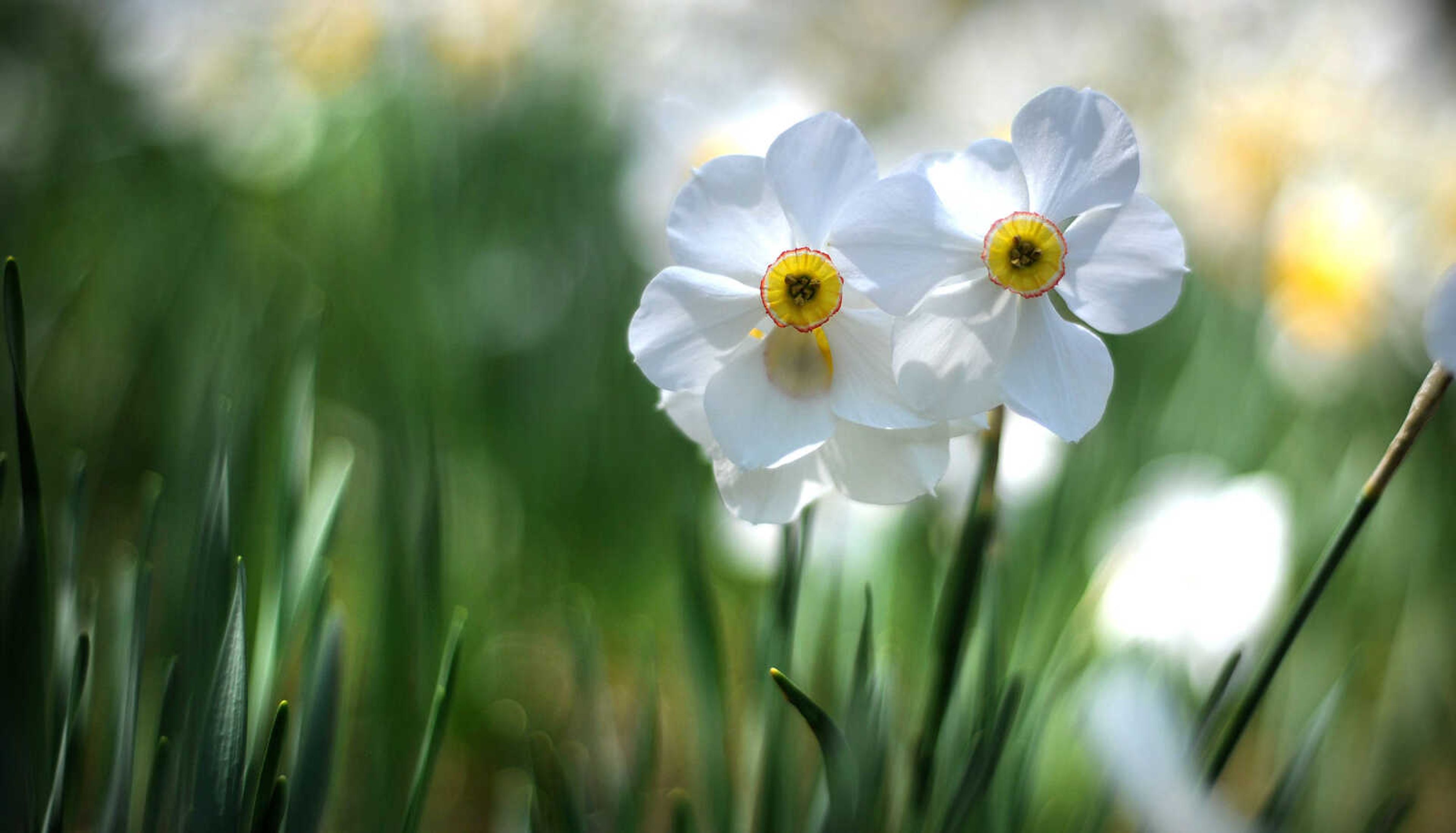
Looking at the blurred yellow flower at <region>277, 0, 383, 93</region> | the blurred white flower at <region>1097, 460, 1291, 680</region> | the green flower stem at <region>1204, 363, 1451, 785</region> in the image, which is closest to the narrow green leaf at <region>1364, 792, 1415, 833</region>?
the green flower stem at <region>1204, 363, 1451, 785</region>

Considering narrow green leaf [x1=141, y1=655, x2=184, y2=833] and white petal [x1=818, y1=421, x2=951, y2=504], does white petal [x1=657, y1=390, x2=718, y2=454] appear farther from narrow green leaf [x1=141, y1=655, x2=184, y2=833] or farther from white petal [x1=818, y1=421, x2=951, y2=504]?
narrow green leaf [x1=141, y1=655, x2=184, y2=833]

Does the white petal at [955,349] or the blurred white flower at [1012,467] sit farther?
the blurred white flower at [1012,467]

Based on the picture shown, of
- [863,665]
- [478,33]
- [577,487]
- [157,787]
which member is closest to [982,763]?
[863,665]

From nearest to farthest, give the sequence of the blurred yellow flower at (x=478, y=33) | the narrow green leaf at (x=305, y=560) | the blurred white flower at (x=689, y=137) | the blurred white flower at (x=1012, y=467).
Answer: the narrow green leaf at (x=305, y=560), the blurred white flower at (x=1012, y=467), the blurred white flower at (x=689, y=137), the blurred yellow flower at (x=478, y=33)

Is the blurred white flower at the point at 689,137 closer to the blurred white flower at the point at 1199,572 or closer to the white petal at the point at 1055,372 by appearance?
the blurred white flower at the point at 1199,572

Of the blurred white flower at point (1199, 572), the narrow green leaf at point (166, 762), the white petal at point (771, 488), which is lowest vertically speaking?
the narrow green leaf at point (166, 762)

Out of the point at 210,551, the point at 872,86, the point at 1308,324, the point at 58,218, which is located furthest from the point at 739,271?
the point at 872,86

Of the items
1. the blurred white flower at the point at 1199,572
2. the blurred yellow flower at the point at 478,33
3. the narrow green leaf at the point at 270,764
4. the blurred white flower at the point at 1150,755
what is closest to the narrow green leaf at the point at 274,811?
the narrow green leaf at the point at 270,764
